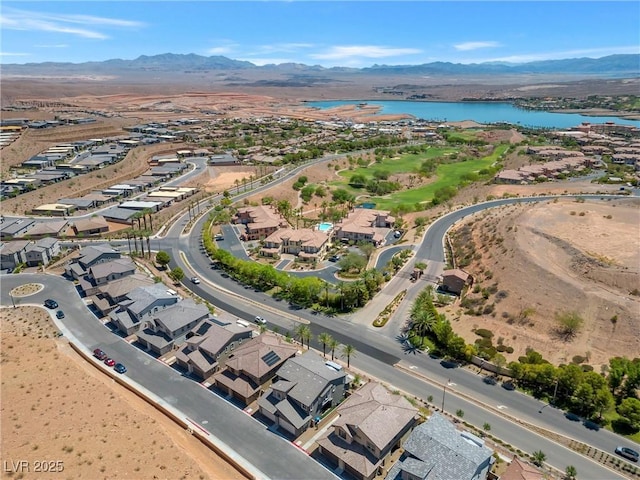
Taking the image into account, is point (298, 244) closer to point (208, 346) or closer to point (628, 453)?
point (208, 346)

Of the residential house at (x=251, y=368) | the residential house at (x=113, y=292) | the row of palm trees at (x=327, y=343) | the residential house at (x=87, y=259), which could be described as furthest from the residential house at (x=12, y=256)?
the row of palm trees at (x=327, y=343)

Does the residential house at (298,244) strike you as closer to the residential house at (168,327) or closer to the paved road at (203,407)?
the residential house at (168,327)

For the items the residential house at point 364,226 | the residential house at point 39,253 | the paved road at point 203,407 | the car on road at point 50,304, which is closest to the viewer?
the paved road at point 203,407

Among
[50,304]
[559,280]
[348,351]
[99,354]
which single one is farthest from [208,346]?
[559,280]

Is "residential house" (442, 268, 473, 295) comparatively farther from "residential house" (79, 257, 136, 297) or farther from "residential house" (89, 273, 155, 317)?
"residential house" (79, 257, 136, 297)

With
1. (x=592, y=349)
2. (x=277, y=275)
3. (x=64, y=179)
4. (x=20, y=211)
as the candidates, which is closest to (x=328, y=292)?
(x=277, y=275)

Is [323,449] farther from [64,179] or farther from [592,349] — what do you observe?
[64,179]

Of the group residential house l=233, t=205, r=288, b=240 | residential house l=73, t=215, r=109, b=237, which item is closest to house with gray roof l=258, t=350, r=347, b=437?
residential house l=233, t=205, r=288, b=240

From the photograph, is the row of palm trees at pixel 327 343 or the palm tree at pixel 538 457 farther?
the row of palm trees at pixel 327 343
